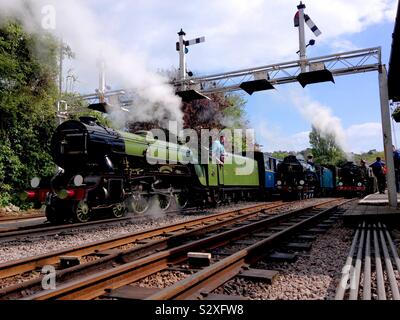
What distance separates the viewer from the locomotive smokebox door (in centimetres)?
952

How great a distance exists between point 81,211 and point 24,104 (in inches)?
309

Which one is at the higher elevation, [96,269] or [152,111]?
[152,111]

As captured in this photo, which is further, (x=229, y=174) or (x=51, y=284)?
(x=229, y=174)

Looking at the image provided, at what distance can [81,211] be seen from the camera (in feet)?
29.8

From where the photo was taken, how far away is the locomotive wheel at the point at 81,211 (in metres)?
8.95

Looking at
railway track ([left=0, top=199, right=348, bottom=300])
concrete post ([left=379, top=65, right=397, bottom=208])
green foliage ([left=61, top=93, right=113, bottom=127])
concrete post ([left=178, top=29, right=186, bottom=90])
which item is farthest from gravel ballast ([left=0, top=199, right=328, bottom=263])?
green foliage ([left=61, top=93, right=113, bottom=127])

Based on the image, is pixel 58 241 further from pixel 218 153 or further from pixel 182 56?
pixel 182 56

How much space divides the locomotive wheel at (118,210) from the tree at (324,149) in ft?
154

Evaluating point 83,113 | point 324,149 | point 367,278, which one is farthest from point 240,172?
point 324,149

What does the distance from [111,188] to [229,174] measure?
6.67 metres

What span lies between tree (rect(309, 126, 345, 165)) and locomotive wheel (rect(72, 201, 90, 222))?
48.2 m
